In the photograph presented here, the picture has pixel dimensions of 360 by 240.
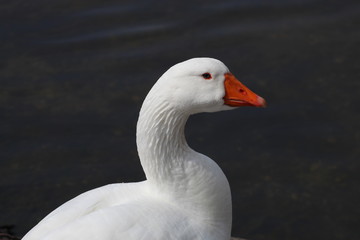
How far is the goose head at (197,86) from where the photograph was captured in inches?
146

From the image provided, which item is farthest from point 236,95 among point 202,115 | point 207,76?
point 202,115

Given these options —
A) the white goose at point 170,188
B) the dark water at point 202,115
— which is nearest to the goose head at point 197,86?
the white goose at point 170,188

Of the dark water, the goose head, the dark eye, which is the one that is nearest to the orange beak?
the goose head

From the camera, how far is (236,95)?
3.84 metres

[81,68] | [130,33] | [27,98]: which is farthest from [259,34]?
[27,98]

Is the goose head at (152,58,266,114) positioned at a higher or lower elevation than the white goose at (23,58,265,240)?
higher

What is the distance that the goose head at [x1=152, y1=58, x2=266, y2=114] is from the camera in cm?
371

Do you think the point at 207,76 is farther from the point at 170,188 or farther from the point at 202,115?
the point at 202,115

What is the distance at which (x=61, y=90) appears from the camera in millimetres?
7137

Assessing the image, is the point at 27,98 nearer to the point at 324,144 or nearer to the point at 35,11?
the point at 35,11

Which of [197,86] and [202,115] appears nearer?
[197,86]

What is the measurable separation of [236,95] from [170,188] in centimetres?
73

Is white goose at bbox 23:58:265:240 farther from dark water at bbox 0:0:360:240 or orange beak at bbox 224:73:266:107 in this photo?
dark water at bbox 0:0:360:240

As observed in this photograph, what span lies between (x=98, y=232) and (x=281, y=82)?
3852 millimetres
